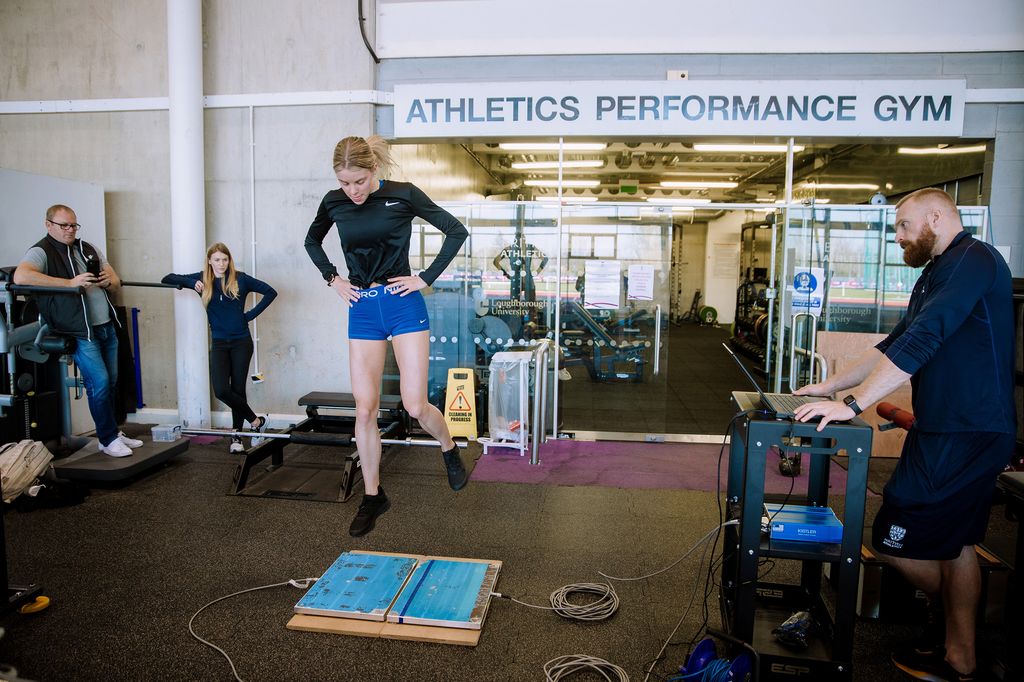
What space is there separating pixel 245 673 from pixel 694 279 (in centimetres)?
1618

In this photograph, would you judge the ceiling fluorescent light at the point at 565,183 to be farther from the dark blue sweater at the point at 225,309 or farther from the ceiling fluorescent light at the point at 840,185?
the dark blue sweater at the point at 225,309

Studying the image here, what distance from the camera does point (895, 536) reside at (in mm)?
2004

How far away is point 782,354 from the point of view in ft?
17.3

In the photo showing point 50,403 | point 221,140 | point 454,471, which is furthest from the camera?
point 221,140

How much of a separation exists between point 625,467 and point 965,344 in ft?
9.13

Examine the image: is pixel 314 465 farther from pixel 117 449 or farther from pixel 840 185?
pixel 840 185

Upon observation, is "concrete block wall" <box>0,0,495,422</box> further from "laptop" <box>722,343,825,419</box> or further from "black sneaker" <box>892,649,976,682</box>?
"black sneaker" <box>892,649,976,682</box>

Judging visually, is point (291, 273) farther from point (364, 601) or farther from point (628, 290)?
point (364, 601)

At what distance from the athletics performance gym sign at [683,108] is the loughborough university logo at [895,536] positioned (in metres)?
3.57

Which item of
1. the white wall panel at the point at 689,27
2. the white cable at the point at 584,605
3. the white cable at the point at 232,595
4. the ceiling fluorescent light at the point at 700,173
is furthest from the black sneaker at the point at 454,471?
the ceiling fluorescent light at the point at 700,173

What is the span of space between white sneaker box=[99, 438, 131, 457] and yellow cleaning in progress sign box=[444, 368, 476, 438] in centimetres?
222

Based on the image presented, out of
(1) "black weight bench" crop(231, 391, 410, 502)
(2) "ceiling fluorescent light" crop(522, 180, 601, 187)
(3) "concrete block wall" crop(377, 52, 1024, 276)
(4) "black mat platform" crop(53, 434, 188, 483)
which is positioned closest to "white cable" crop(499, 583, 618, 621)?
(1) "black weight bench" crop(231, 391, 410, 502)

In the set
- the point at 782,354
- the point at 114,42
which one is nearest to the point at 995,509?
the point at 782,354

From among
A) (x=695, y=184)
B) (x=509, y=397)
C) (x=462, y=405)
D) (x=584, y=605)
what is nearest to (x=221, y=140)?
(x=462, y=405)
